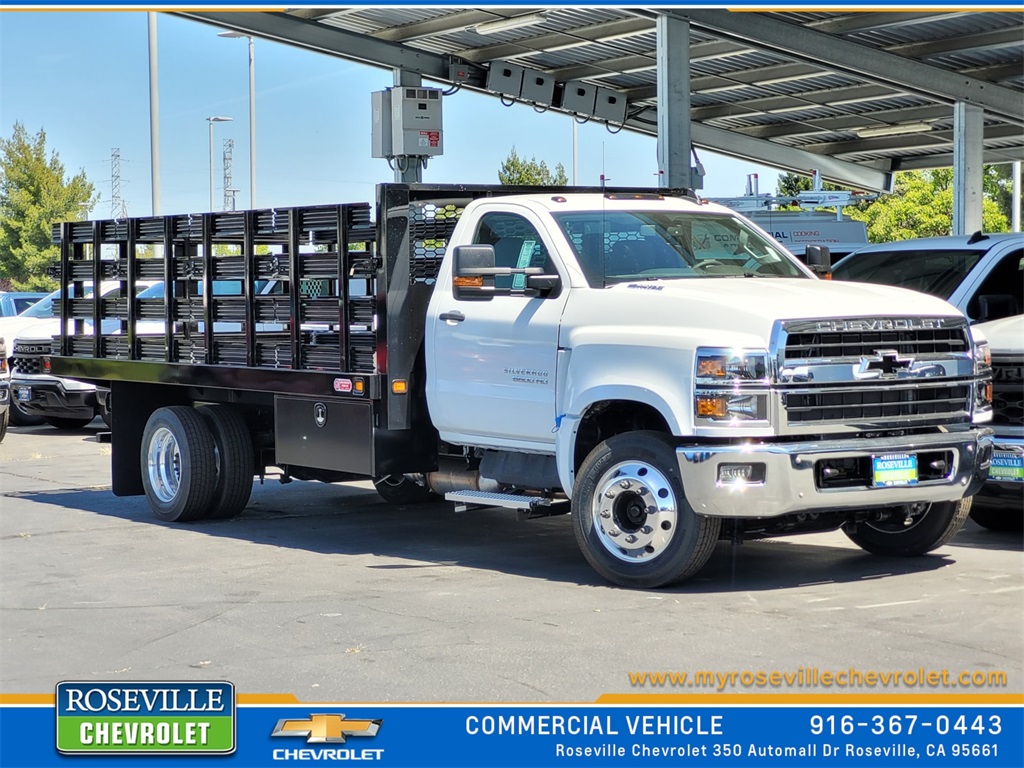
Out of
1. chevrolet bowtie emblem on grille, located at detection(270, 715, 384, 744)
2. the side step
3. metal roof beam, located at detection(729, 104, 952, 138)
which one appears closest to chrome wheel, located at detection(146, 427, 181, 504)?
the side step

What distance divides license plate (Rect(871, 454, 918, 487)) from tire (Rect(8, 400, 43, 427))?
48.2ft

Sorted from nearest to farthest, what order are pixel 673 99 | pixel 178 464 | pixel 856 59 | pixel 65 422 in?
pixel 178 464 → pixel 673 99 → pixel 856 59 → pixel 65 422

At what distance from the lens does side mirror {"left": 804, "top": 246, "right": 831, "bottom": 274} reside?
10203mm

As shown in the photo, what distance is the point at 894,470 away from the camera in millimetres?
8211

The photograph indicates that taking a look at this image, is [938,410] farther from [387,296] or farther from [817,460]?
[387,296]

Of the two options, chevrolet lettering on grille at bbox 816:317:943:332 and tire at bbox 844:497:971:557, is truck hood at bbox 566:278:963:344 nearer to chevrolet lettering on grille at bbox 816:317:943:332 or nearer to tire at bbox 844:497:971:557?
chevrolet lettering on grille at bbox 816:317:943:332

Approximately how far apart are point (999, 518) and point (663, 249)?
3.13 metres

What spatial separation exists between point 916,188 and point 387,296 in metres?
38.5

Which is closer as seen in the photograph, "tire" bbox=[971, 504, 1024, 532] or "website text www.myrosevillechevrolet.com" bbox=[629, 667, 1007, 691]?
"website text www.myrosevillechevrolet.com" bbox=[629, 667, 1007, 691]

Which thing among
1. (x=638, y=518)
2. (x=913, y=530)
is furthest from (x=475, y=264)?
(x=913, y=530)

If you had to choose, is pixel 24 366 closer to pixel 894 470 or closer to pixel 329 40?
pixel 329 40

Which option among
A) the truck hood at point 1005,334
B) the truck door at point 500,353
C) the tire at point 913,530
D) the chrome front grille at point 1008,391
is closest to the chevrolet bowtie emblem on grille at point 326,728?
the truck door at point 500,353

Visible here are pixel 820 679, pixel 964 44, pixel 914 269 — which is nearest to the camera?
pixel 820 679

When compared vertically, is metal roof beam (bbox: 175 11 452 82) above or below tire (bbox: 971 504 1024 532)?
above
